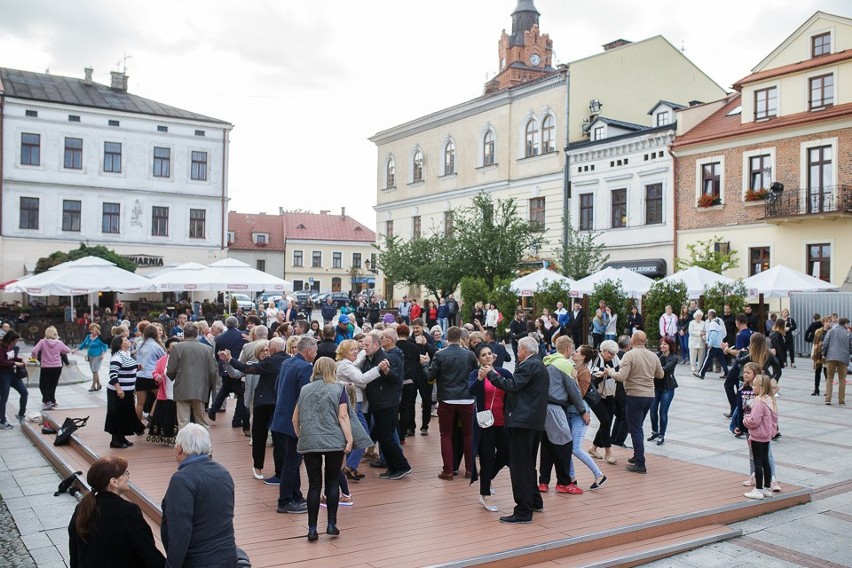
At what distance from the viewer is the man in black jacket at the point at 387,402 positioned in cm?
923

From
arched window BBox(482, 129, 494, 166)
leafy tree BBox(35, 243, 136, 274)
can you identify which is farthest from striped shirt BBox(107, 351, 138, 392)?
arched window BBox(482, 129, 494, 166)

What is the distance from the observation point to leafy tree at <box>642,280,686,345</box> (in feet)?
72.1

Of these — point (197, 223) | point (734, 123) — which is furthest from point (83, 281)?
point (734, 123)

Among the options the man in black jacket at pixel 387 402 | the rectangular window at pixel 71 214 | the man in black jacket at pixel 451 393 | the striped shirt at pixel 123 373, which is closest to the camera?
the man in black jacket at pixel 451 393

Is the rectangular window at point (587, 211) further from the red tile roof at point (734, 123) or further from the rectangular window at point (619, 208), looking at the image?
the red tile roof at point (734, 123)

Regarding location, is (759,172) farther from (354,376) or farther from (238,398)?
(354,376)

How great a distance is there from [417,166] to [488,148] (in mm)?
7043

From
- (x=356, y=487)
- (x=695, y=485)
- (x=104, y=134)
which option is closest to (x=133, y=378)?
(x=356, y=487)

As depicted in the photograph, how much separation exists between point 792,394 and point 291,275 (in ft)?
203

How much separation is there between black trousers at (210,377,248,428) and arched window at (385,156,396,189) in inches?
1431

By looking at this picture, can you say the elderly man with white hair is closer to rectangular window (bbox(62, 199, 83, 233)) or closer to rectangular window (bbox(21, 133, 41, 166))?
rectangular window (bbox(62, 199, 83, 233))

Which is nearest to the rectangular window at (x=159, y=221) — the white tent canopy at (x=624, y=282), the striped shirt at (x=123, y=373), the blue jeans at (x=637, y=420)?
the white tent canopy at (x=624, y=282)

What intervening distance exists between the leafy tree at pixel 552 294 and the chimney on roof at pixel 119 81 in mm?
30915

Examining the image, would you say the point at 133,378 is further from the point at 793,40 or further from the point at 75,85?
the point at 75,85
